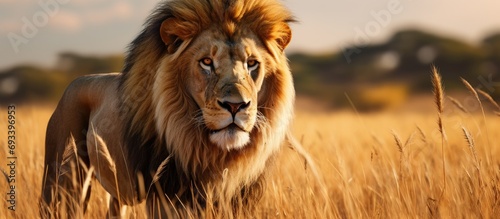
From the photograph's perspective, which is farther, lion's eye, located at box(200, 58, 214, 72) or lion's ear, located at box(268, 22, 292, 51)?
lion's ear, located at box(268, 22, 292, 51)

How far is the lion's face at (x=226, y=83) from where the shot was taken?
392 centimetres

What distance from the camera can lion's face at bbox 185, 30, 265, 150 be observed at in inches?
154

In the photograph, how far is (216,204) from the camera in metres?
4.63

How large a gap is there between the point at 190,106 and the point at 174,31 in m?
0.47

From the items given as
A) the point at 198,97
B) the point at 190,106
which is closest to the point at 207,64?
the point at 198,97

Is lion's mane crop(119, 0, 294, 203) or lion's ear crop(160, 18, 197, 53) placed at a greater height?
lion's ear crop(160, 18, 197, 53)

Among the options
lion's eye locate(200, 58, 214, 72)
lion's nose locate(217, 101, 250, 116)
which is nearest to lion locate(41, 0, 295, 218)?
lion's eye locate(200, 58, 214, 72)

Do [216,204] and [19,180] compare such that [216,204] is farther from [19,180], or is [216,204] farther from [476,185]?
[19,180]

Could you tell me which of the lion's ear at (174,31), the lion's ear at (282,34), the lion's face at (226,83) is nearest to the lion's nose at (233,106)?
the lion's face at (226,83)

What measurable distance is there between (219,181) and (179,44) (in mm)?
897

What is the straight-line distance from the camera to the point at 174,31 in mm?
4352

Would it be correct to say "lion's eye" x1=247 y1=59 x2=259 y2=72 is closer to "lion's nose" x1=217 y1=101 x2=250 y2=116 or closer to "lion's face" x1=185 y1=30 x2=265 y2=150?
"lion's face" x1=185 y1=30 x2=265 y2=150

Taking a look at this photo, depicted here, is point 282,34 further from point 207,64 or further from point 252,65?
point 207,64

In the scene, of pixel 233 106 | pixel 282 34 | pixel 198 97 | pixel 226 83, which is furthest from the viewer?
pixel 282 34
